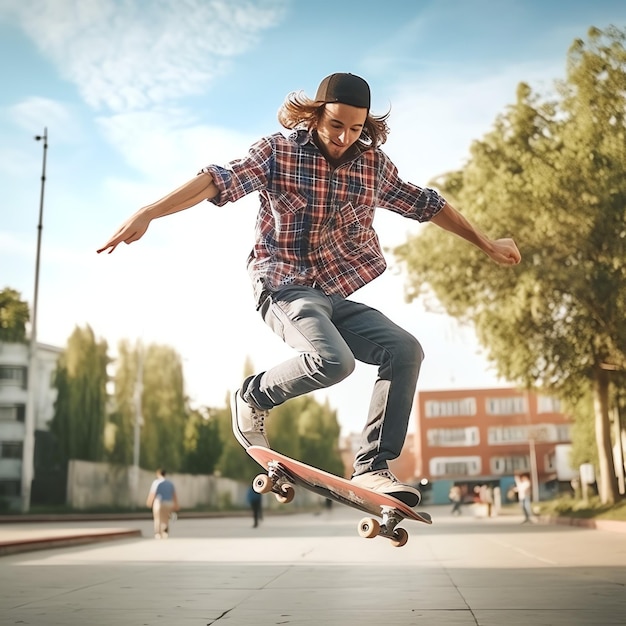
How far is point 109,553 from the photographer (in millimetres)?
14289

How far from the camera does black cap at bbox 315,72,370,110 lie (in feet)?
14.1

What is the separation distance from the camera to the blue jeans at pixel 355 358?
439 centimetres

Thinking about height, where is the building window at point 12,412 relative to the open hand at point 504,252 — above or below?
above

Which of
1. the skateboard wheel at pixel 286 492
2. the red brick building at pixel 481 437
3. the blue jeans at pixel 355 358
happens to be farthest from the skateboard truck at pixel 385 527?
the red brick building at pixel 481 437

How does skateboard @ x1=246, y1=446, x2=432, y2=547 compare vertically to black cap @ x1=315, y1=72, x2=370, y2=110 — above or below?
below

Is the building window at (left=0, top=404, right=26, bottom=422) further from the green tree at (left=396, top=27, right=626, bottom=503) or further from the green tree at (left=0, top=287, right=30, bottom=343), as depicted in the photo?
the green tree at (left=396, top=27, right=626, bottom=503)

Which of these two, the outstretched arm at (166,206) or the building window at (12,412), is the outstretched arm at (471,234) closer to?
the outstretched arm at (166,206)

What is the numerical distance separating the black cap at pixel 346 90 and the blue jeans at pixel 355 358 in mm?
973

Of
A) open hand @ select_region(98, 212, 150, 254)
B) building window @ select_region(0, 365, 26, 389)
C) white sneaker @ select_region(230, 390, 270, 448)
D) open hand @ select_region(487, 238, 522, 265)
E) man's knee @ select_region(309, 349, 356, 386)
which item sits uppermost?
building window @ select_region(0, 365, 26, 389)

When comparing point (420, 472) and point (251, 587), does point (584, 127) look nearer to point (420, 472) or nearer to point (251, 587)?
point (251, 587)

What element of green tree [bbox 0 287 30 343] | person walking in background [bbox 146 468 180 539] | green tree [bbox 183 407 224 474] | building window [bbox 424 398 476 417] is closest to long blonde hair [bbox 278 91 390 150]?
person walking in background [bbox 146 468 180 539]

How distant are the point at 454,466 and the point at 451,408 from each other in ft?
22.2

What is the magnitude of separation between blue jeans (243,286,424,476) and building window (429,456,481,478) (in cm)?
9617

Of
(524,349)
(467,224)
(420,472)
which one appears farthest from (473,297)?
(420,472)
